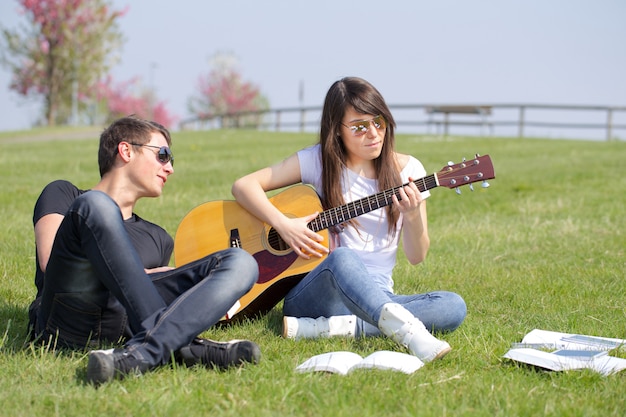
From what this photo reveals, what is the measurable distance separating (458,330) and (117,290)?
1.81m

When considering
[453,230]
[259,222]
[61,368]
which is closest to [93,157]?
[453,230]

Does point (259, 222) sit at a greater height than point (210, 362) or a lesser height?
greater

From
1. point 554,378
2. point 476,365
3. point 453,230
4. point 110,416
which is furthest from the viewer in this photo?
point 453,230

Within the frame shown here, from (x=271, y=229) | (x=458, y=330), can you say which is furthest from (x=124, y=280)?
(x=458, y=330)


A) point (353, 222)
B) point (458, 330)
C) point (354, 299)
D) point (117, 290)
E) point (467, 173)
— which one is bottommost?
point (458, 330)

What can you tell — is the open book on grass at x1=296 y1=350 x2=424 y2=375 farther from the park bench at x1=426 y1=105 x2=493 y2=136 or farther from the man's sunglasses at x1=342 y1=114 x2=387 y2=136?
the park bench at x1=426 y1=105 x2=493 y2=136

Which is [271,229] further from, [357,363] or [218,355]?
[357,363]

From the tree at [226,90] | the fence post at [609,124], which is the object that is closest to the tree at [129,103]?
the tree at [226,90]

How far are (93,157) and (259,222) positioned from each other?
1060 centimetres

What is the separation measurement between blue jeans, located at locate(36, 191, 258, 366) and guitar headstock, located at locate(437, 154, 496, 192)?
1212 millimetres

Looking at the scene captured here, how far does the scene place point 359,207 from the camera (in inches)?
168

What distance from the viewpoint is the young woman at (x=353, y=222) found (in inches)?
156

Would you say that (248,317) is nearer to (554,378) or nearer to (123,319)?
(123,319)

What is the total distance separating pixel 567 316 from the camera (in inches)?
177
